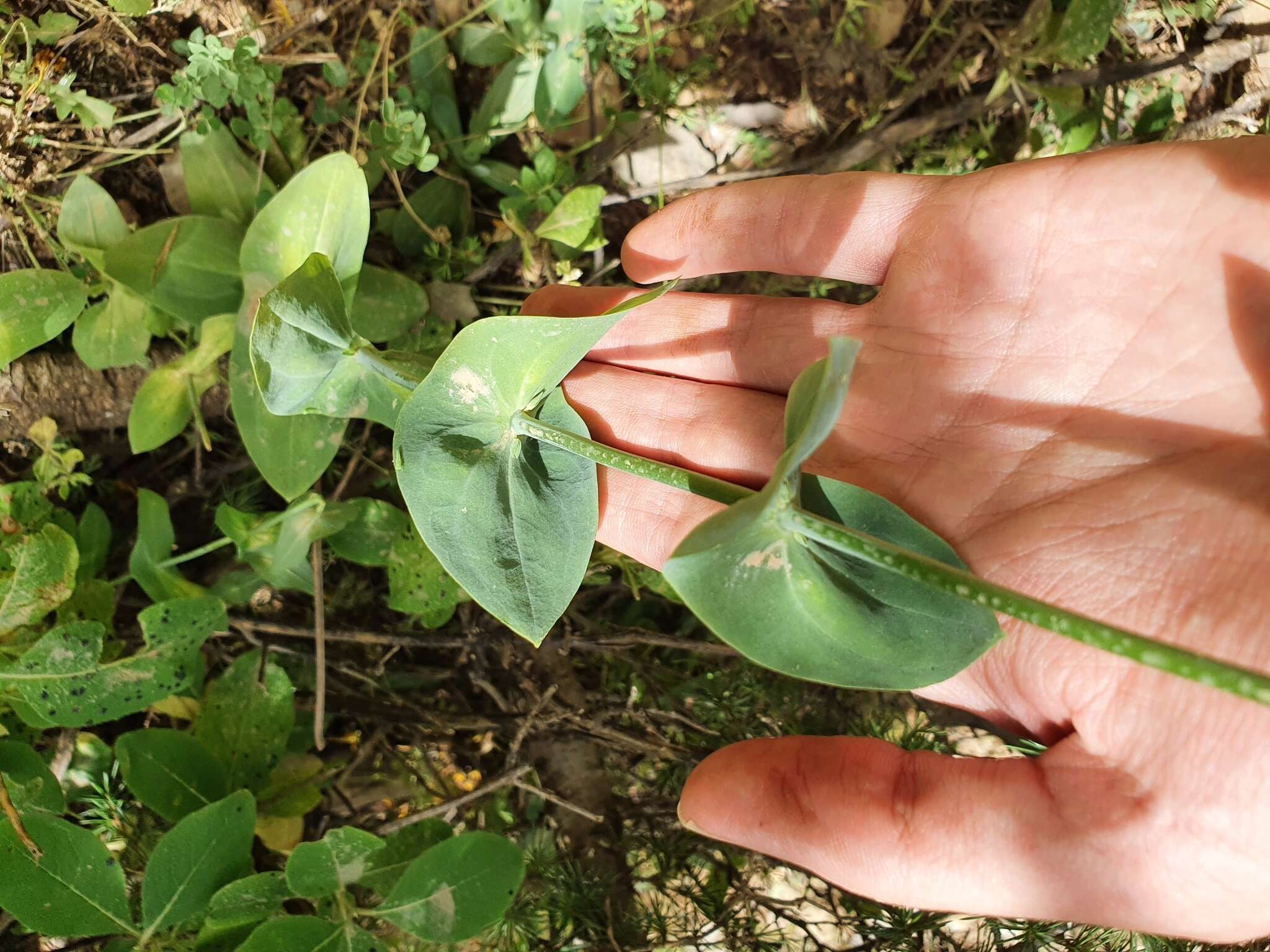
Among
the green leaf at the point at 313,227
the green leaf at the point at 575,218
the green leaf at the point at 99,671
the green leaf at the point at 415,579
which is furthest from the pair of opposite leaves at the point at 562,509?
the green leaf at the point at 99,671

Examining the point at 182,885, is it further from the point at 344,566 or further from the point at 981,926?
the point at 981,926

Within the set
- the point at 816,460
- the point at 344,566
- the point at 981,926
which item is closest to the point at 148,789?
the point at 344,566

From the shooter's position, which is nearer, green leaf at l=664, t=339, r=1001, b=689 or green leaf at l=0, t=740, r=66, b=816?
green leaf at l=664, t=339, r=1001, b=689

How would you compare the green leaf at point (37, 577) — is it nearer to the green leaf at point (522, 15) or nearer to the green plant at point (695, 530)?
the green plant at point (695, 530)

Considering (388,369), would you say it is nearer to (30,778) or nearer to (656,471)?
(656,471)

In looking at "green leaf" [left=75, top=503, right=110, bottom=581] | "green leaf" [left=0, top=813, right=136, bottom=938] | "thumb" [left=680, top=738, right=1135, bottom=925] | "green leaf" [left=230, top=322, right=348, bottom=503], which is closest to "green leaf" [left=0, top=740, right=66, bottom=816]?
"green leaf" [left=0, top=813, right=136, bottom=938]

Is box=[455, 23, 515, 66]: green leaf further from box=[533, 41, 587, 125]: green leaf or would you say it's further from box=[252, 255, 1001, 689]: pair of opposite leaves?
box=[252, 255, 1001, 689]: pair of opposite leaves

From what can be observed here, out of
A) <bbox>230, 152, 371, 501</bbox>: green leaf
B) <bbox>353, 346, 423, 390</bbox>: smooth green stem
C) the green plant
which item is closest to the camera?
the green plant
